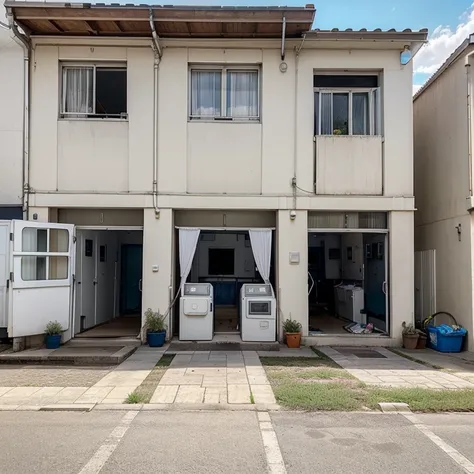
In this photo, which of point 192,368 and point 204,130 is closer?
point 192,368

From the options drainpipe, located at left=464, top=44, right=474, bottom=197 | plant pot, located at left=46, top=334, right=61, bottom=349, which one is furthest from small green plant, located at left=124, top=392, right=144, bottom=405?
drainpipe, located at left=464, top=44, right=474, bottom=197

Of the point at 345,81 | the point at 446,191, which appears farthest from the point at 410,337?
the point at 345,81

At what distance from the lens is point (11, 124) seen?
9734mm

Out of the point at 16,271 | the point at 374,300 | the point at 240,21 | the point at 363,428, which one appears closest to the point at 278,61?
the point at 240,21

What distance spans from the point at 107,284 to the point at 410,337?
7.70 metres

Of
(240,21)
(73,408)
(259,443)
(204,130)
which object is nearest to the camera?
(259,443)

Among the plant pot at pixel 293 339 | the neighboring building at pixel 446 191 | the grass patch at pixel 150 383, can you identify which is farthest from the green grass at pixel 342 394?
the neighboring building at pixel 446 191

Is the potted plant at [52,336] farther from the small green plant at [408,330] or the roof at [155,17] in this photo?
the small green plant at [408,330]

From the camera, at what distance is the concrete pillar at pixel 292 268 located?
386 inches

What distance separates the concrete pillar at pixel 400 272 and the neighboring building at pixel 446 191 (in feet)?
2.90

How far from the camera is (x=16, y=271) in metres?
8.56

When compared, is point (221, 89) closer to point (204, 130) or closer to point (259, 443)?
point (204, 130)

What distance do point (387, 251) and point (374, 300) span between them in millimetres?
1807

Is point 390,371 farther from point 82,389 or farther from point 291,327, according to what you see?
point 82,389
